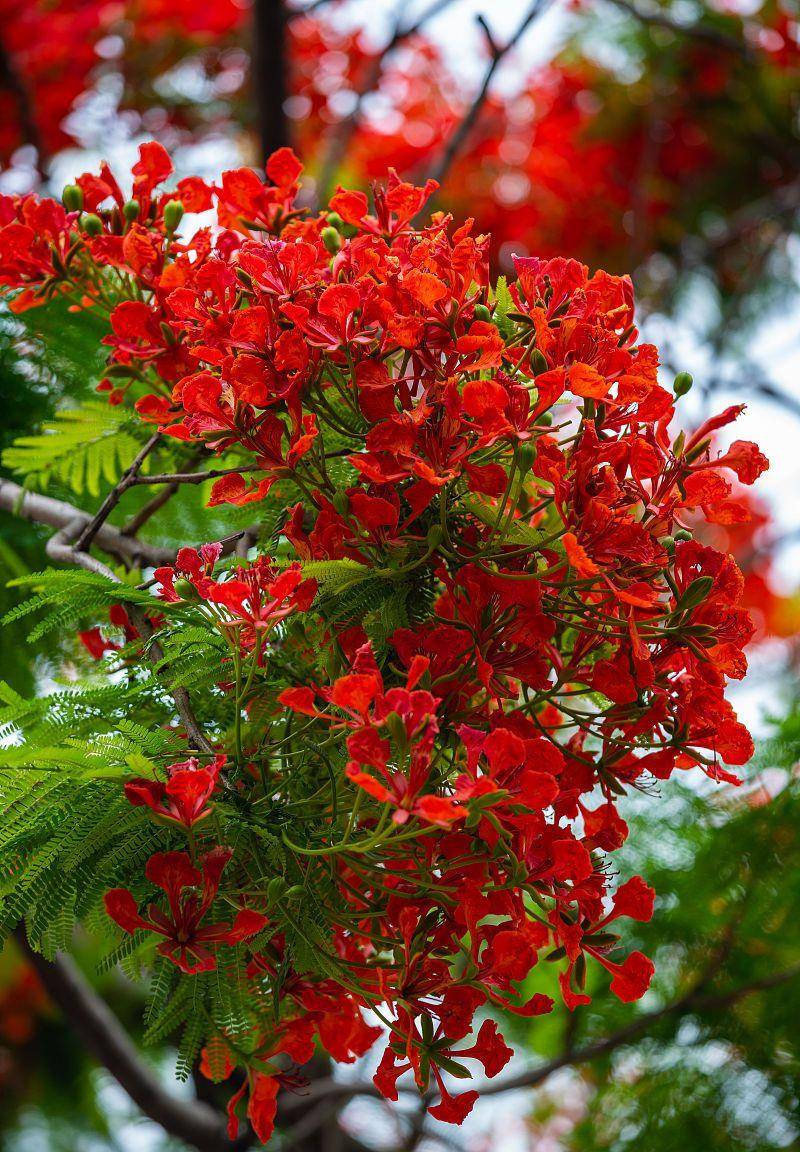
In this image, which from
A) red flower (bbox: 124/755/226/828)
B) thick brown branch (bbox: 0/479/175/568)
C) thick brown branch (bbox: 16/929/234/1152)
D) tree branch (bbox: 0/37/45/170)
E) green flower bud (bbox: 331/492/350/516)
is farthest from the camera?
tree branch (bbox: 0/37/45/170)

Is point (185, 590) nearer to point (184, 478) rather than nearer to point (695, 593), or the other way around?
point (184, 478)

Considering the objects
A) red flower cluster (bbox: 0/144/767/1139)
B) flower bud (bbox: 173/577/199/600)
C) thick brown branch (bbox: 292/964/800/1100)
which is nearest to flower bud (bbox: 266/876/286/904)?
red flower cluster (bbox: 0/144/767/1139)

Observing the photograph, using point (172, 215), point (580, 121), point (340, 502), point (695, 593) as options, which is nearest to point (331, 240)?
point (172, 215)

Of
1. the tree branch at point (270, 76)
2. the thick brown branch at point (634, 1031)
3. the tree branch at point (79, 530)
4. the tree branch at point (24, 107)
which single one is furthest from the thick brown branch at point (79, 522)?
the tree branch at point (24, 107)

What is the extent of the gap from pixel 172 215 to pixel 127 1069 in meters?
1.27

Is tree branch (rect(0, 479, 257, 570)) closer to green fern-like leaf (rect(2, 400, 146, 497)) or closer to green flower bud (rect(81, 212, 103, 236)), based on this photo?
green fern-like leaf (rect(2, 400, 146, 497))

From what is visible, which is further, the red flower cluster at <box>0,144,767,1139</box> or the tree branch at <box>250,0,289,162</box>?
the tree branch at <box>250,0,289,162</box>

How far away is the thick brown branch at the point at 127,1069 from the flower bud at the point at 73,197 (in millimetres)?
1108

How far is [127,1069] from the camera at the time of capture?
66.2 inches

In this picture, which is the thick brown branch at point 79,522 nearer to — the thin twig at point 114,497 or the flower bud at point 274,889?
the thin twig at point 114,497

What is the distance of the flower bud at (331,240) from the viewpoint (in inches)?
37.2

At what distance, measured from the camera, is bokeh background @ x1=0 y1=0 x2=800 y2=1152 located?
1563 millimetres

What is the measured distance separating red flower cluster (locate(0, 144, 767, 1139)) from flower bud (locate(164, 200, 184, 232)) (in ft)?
0.53

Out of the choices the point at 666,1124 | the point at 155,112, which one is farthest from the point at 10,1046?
the point at 155,112
